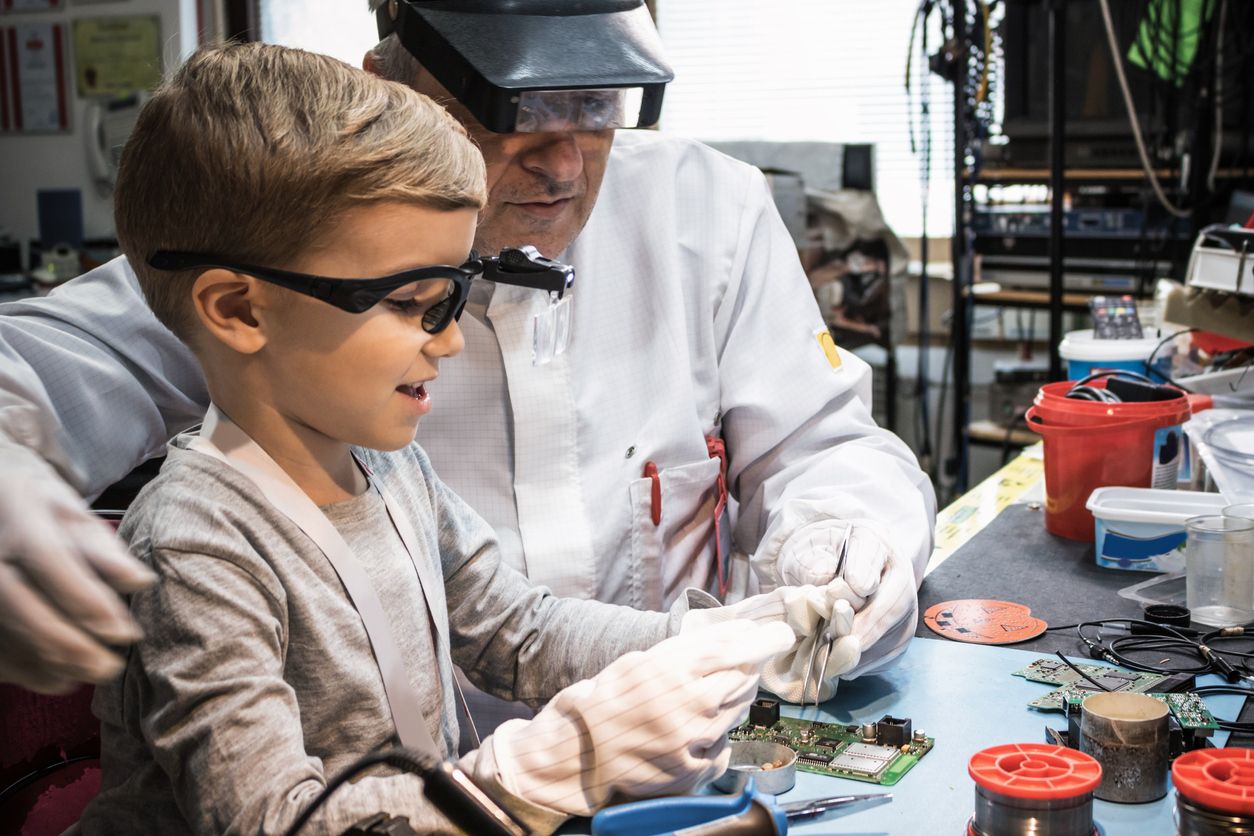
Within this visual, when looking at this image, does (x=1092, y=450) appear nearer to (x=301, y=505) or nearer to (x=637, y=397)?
(x=637, y=397)

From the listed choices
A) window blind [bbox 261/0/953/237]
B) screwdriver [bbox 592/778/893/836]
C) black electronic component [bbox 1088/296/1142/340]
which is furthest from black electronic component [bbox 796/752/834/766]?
window blind [bbox 261/0/953/237]

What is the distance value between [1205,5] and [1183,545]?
6.85ft

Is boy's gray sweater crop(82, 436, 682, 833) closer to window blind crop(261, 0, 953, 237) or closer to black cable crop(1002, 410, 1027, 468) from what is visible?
black cable crop(1002, 410, 1027, 468)

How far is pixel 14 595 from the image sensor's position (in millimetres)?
669

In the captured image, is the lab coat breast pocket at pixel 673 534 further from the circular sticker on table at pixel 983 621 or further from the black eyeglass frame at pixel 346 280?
the black eyeglass frame at pixel 346 280

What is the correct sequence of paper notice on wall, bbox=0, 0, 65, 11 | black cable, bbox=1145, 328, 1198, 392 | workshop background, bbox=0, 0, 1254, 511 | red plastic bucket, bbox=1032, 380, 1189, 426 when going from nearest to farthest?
red plastic bucket, bbox=1032, 380, 1189, 426
black cable, bbox=1145, 328, 1198, 392
workshop background, bbox=0, 0, 1254, 511
paper notice on wall, bbox=0, 0, 65, 11

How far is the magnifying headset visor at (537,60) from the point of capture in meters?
1.17

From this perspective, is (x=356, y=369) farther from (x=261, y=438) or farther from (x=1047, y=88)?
(x=1047, y=88)

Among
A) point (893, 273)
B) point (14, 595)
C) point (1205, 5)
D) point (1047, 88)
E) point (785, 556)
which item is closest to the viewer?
point (14, 595)

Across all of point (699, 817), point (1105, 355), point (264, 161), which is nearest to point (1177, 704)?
point (699, 817)

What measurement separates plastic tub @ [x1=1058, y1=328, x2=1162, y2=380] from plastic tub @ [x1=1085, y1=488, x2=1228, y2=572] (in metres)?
0.61

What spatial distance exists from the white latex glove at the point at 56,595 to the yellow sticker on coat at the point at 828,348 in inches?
39.5

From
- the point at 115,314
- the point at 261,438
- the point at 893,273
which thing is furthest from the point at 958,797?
the point at 893,273

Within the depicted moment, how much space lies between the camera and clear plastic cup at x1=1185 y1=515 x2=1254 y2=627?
130 cm
